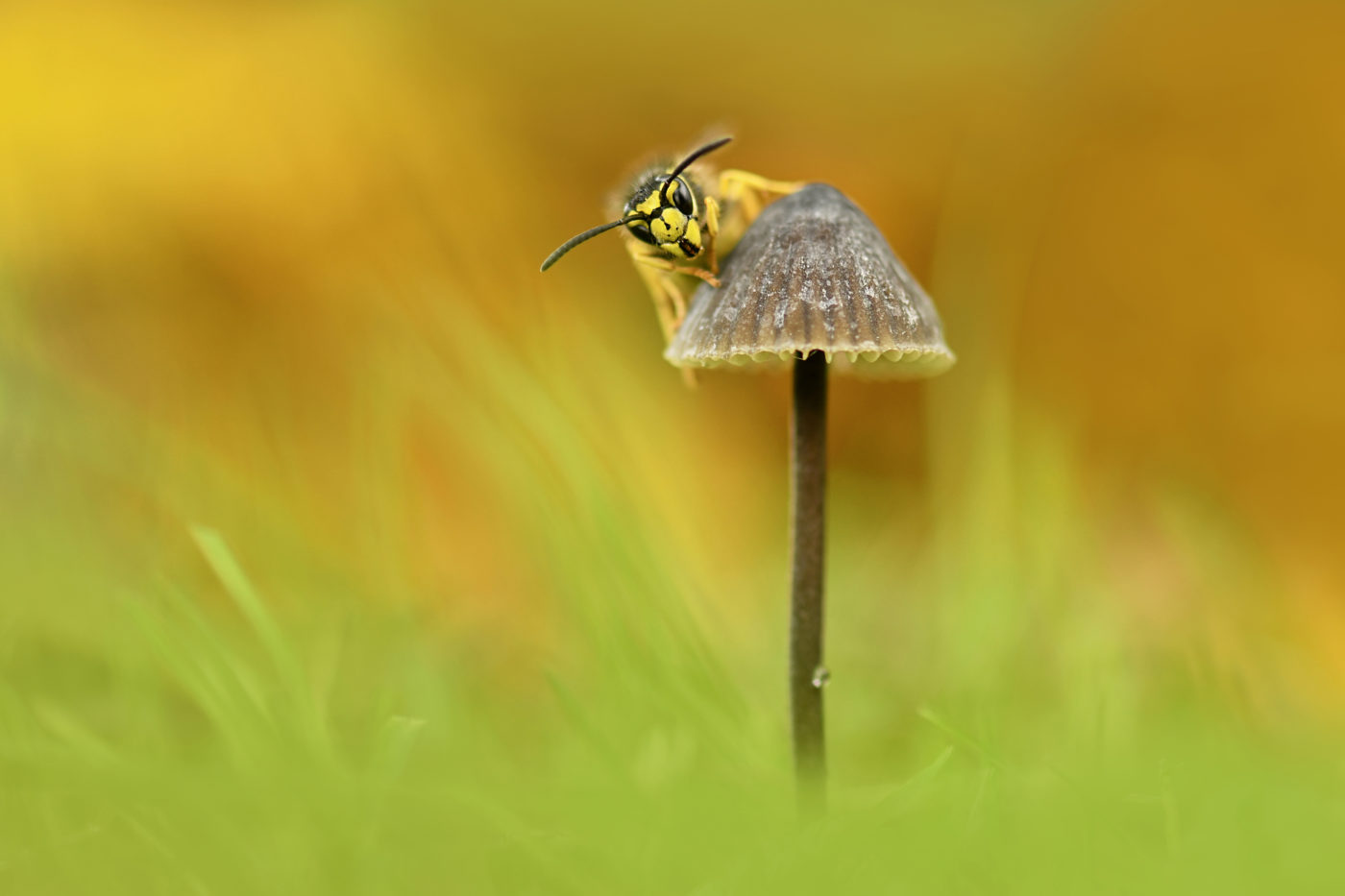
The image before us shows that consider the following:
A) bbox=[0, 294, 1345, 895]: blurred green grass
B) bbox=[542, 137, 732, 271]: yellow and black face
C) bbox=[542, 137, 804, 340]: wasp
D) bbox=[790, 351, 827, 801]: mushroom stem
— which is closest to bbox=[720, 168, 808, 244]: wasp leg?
bbox=[542, 137, 804, 340]: wasp

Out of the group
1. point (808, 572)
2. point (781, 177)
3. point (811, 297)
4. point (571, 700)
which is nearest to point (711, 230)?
point (811, 297)

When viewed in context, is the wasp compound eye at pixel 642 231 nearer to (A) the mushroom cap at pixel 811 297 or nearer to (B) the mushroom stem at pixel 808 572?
(A) the mushroom cap at pixel 811 297

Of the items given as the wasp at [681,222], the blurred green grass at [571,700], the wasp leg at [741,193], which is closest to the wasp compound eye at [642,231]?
the wasp at [681,222]

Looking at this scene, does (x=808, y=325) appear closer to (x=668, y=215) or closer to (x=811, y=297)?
(x=811, y=297)

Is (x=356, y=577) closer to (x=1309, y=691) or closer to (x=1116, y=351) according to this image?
(x=1309, y=691)

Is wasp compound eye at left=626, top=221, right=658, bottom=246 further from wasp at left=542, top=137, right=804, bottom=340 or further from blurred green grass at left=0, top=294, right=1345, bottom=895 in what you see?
blurred green grass at left=0, top=294, right=1345, bottom=895

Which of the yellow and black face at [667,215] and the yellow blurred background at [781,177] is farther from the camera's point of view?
the yellow blurred background at [781,177]
